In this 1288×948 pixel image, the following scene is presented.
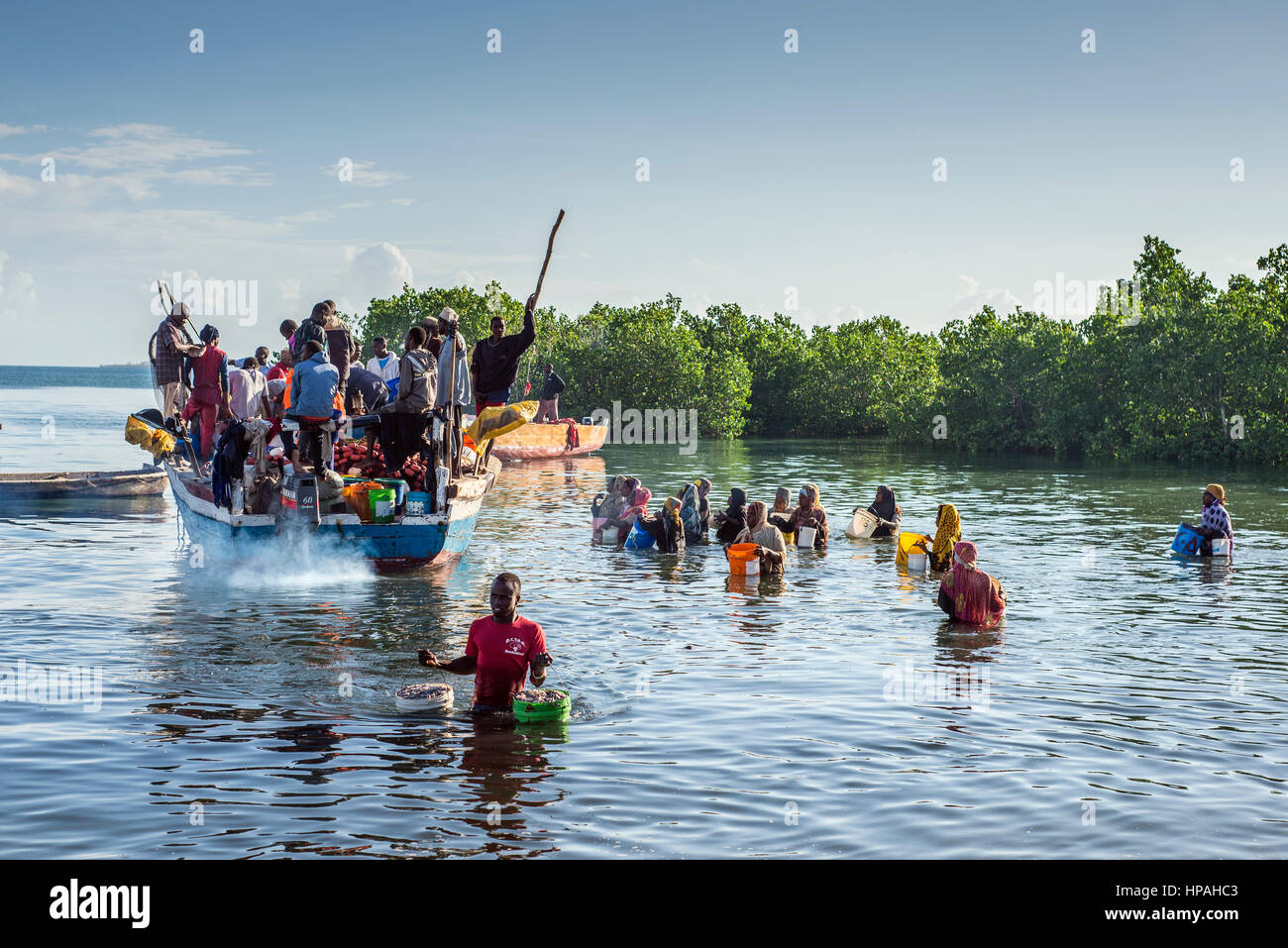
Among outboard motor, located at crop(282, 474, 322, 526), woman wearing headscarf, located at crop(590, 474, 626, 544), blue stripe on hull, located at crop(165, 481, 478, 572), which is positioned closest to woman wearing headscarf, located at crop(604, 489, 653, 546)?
woman wearing headscarf, located at crop(590, 474, 626, 544)

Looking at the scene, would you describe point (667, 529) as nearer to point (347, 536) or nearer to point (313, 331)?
point (347, 536)

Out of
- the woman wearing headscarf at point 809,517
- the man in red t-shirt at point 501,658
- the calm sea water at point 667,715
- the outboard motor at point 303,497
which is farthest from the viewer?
the woman wearing headscarf at point 809,517

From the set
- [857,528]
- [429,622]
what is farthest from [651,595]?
[857,528]

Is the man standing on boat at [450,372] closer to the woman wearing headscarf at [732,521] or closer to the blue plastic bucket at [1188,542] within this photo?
the woman wearing headscarf at [732,521]

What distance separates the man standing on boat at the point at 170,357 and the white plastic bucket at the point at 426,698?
10.6m

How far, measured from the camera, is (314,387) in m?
17.2

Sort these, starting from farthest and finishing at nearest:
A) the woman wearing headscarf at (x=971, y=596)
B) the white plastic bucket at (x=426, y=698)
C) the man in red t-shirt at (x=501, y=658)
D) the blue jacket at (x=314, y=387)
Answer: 1. the blue jacket at (x=314, y=387)
2. the woman wearing headscarf at (x=971, y=596)
3. the white plastic bucket at (x=426, y=698)
4. the man in red t-shirt at (x=501, y=658)

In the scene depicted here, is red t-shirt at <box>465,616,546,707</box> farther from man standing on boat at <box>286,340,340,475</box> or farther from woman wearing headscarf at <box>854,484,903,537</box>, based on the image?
woman wearing headscarf at <box>854,484,903,537</box>

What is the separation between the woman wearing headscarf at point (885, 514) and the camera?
2500 cm

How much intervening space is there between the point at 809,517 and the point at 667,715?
12.6m

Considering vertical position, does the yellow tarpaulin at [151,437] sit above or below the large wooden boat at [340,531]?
above

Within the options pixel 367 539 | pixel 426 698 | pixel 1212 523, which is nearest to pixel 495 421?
pixel 367 539

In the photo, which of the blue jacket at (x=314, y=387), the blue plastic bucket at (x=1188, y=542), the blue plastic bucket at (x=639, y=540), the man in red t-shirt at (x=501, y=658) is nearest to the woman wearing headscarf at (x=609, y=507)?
the blue plastic bucket at (x=639, y=540)

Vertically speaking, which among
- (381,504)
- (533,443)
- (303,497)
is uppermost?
(533,443)
